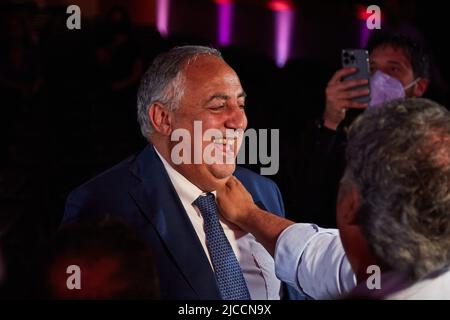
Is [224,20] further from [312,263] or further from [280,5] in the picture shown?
[312,263]

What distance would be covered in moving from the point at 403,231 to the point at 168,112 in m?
0.73

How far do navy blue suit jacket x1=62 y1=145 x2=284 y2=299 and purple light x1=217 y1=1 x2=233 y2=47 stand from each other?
2.72 m

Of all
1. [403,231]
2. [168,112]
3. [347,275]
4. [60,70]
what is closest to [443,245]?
[403,231]

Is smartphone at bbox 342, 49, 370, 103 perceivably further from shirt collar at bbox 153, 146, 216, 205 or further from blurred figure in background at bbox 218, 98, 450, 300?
blurred figure in background at bbox 218, 98, 450, 300

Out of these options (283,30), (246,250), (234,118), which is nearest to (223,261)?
(246,250)

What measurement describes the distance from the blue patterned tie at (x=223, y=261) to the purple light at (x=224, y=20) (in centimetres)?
273

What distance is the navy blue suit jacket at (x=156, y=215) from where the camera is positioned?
5.47ft

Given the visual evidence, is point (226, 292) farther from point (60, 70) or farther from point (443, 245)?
point (60, 70)

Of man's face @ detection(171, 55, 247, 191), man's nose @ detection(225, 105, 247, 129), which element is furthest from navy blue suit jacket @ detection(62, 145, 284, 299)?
man's nose @ detection(225, 105, 247, 129)

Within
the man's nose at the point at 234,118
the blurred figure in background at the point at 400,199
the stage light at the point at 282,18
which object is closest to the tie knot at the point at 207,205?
the man's nose at the point at 234,118

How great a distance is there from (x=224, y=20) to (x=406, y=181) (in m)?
3.37

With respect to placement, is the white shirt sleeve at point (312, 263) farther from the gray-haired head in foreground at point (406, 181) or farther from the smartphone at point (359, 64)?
the smartphone at point (359, 64)

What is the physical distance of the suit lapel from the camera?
1670mm

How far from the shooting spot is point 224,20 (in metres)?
4.44
